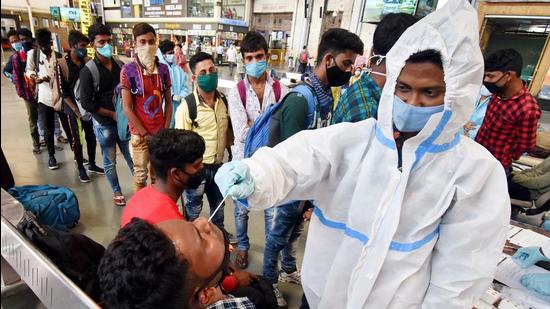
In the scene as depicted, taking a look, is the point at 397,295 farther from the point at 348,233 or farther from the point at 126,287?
the point at 126,287

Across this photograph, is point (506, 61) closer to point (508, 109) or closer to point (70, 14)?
point (508, 109)

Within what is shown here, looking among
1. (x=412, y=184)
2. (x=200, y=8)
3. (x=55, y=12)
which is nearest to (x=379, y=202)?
(x=412, y=184)

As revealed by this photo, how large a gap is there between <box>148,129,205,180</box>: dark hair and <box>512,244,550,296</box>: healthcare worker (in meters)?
1.72

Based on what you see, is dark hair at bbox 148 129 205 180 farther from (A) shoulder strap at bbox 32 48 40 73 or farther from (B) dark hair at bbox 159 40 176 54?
(B) dark hair at bbox 159 40 176 54

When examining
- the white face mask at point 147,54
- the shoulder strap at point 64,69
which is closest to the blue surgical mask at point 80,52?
the shoulder strap at point 64,69

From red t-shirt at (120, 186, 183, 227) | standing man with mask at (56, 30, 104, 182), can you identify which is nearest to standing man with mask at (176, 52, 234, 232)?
red t-shirt at (120, 186, 183, 227)

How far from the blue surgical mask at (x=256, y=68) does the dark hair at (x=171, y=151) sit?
0.86 meters

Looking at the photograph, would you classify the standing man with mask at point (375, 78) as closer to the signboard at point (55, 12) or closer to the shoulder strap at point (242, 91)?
the shoulder strap at point (242, 91)

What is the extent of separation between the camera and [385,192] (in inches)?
35.8

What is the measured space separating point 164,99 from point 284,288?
185 centimetres

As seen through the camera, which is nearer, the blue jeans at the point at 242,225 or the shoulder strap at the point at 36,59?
the blue jeans at the point at 242,225

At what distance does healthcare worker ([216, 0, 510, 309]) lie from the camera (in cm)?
83

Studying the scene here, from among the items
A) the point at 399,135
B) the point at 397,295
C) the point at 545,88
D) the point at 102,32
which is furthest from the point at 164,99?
the point at 545,88

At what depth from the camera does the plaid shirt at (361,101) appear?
1.49 metres
